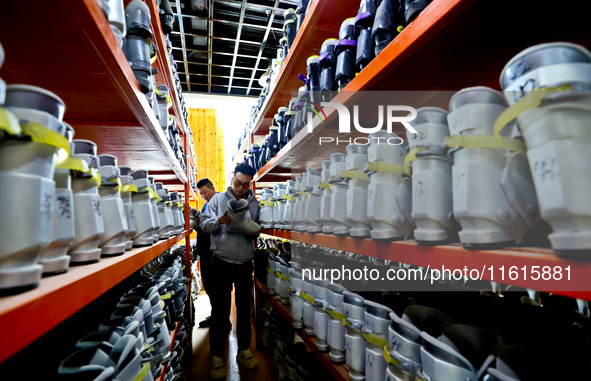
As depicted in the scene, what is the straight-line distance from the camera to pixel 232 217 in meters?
2.40

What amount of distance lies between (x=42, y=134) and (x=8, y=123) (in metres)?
0.05

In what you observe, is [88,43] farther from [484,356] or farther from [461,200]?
[484,356]

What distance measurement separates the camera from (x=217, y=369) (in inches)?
96.8

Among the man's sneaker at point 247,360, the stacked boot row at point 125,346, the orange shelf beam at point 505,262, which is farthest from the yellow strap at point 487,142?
the man's sneaker at point 247,360

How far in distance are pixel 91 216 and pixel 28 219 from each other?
0.23 metres

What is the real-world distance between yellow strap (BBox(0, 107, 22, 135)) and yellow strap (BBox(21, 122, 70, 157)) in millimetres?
24

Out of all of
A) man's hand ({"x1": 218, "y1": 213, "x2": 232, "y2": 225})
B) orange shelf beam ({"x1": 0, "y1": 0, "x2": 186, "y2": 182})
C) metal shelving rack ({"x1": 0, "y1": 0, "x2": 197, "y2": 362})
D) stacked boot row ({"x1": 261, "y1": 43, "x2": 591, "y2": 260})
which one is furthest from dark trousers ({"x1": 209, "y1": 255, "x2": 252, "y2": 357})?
stacked boot row ({"x1": 261, "y1": 43, "x2": 591, "y2": 260})

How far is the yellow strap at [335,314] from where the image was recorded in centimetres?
126

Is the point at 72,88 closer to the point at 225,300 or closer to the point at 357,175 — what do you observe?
the point at 357,175

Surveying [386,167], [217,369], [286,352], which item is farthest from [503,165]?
[217,369]

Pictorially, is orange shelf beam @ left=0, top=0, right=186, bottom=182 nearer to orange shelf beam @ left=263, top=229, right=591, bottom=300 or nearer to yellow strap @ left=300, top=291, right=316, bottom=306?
orange shelf beam @ left=263, top=229, right=591, bottom=300

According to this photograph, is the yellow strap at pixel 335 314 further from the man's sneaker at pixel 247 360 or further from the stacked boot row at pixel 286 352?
the man's sneaker at pixel 247 360

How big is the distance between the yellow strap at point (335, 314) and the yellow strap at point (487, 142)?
33.9 inches

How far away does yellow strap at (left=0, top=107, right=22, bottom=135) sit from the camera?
38 cm
